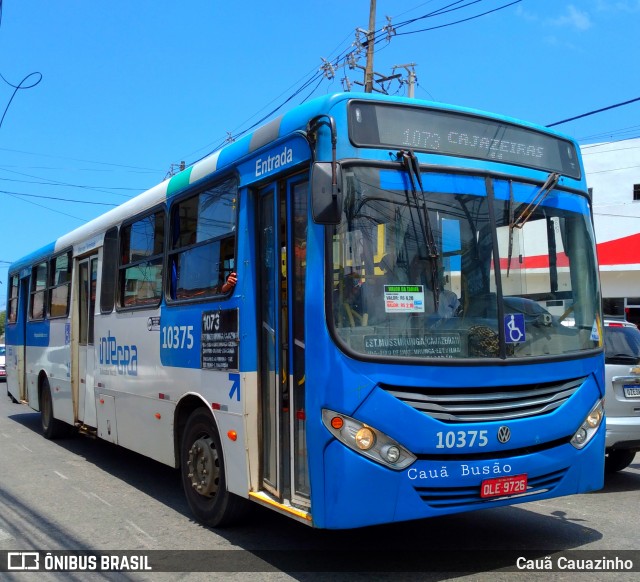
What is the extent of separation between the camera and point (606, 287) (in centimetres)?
2428

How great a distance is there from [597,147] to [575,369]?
80.7 ft

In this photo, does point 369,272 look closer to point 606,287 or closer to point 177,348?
point 177,348

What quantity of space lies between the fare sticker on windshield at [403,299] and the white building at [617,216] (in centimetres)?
2120

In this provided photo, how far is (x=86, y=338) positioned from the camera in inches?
374

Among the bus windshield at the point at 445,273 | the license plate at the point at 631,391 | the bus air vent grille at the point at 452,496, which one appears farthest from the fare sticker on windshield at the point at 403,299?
the license plate at the point at 631,391

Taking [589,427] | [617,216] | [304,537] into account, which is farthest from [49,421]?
[617,216]

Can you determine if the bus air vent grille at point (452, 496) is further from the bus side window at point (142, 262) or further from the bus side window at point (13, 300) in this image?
the bus side window at point (13, 300)

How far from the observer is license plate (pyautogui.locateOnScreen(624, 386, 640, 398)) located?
776 cm

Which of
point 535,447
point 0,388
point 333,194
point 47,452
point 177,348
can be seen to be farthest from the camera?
point 0,388

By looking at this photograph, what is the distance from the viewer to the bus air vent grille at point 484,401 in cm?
452

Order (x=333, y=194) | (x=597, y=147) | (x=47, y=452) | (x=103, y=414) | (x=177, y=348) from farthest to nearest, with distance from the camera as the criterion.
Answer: (x=597, y=147), (x=47, y=452), (x=103, y=414), (x=177, y=348), (x=333, y=194)

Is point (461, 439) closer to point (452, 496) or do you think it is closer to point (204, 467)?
point (452, 496)

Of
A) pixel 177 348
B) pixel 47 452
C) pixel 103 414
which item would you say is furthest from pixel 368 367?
pixel 47 452

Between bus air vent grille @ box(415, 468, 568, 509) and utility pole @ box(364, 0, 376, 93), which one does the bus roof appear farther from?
utility pole @ box(364, 0, 376, 93)
